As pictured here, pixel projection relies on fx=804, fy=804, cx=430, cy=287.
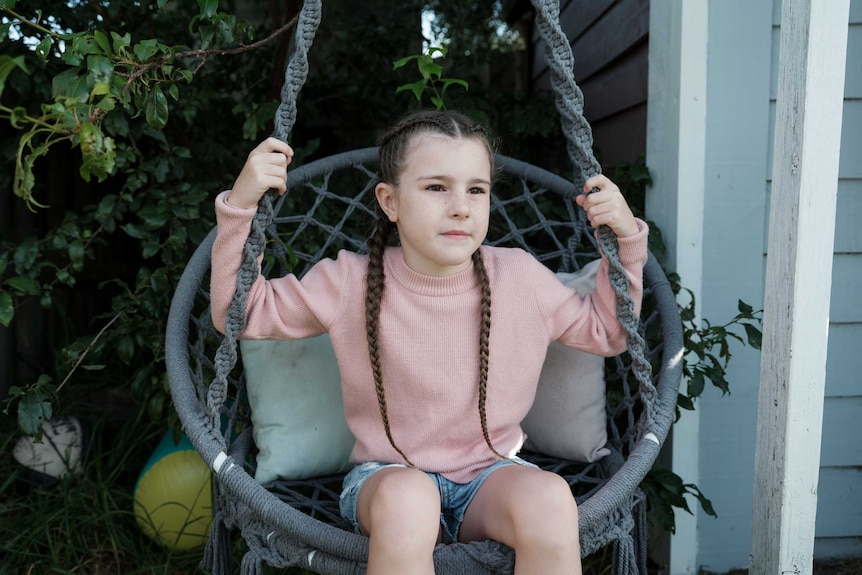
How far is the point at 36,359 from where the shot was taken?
270 cm

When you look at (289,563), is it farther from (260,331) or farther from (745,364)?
(745,364)

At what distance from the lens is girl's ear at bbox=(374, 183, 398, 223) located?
1.49 metres

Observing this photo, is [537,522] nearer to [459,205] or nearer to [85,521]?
[459,205]

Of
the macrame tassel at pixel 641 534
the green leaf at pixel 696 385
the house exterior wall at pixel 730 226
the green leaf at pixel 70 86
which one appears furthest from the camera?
the house exterior wall at pixel 730 226

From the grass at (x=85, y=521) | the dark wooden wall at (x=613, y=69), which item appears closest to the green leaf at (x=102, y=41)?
the grass at (x=85, y=521)

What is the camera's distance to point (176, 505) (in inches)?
78.5

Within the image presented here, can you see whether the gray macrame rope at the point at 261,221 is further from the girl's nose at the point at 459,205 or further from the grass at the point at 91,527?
the grass at the point at 91,527

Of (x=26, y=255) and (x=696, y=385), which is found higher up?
(x=26, y=255)

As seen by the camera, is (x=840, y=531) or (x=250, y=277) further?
(x=840, y=531)

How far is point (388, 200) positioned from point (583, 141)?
0.38 metres

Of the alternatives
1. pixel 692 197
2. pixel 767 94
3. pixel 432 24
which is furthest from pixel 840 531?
pixel 432 24

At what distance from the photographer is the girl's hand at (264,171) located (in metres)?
1.28

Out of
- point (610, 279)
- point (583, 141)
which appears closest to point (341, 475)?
point (610, 279)

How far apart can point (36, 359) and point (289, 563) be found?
1.80m
